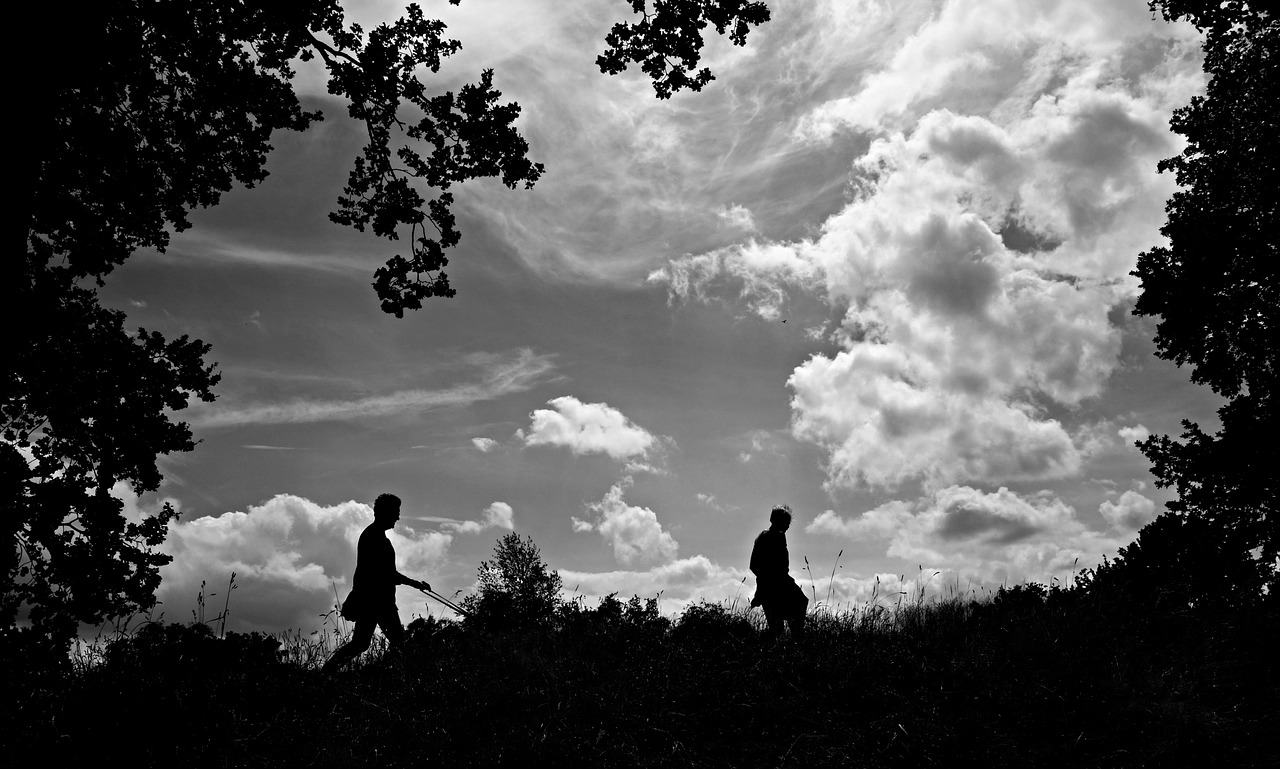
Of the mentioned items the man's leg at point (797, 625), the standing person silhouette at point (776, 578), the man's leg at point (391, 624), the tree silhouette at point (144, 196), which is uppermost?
the tree silhouette at point (144, 196)

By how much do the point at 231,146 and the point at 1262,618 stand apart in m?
13.6

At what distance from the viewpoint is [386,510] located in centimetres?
943

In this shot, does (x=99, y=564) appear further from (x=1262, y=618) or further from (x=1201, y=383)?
(x=1201, y=383)

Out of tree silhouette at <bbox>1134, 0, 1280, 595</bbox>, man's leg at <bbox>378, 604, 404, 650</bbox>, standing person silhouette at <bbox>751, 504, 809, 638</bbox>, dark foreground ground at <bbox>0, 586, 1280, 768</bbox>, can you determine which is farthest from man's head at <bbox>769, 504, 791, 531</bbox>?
tree silhouette at <bbox>1134, 0, 1280, 595</bbox>

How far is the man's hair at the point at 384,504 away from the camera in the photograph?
941 centimetres

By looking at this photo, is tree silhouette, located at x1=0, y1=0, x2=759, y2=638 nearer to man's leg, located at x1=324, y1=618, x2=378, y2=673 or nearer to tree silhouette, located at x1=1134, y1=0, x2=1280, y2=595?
man's leg, located at x1=324, y1=618, x2=378, y2=673

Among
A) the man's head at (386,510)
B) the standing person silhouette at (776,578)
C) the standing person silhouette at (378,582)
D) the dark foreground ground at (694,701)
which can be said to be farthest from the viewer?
the standing person silhouette at (776,578)

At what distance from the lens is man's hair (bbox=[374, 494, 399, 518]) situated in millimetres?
9414

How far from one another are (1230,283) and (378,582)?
1639 centimetres

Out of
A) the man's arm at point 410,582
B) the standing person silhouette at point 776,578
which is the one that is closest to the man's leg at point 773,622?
the standing person silhouette at point 776,578

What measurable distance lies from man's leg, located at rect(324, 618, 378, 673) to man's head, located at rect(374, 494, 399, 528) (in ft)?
3.88

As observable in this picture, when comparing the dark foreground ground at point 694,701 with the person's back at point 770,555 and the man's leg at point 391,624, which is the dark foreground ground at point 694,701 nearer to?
the man's leg at point 391,624

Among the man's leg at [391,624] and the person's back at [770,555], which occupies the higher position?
the person's back at [770,555]

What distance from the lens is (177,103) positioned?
10750 mm
